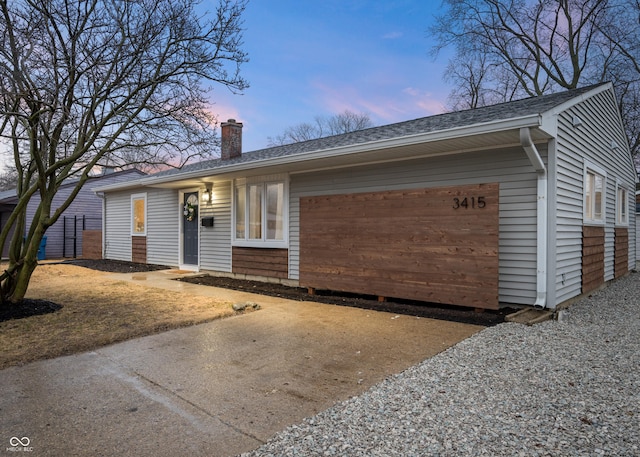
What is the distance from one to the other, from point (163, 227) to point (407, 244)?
7.76 m

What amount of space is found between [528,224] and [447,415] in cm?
361

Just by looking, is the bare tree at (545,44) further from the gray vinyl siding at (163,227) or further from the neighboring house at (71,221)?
the neighboring house at (71,221)

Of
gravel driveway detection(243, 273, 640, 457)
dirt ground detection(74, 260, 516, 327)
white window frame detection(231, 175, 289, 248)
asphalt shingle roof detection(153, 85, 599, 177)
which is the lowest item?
dirt ground detection(74, 260, 516, 327)

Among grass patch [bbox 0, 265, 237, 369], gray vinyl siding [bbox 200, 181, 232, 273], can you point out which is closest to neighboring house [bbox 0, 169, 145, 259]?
gray vinyl siding [bbox 200, 181, 232, 273]

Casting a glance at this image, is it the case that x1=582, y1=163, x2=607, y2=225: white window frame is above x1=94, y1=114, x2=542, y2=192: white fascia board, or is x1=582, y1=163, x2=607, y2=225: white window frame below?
below

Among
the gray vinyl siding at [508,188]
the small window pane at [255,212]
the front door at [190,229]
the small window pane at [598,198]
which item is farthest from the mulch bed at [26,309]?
the small window pane at [598,198]

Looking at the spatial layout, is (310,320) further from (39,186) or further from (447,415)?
(39,186)

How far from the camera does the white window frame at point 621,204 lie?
27.9ft

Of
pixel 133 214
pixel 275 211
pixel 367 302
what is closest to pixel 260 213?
pixel 275 211

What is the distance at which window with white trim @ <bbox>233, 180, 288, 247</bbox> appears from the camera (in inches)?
315

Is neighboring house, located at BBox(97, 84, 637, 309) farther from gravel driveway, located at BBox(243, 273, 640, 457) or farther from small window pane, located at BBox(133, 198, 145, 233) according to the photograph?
small window pane, located at BBox(133, 198, 145, 233)

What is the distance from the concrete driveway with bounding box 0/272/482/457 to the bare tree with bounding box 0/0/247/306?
2.65 metres

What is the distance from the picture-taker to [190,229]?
1026 cm

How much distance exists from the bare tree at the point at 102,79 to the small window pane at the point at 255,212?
2627mm
